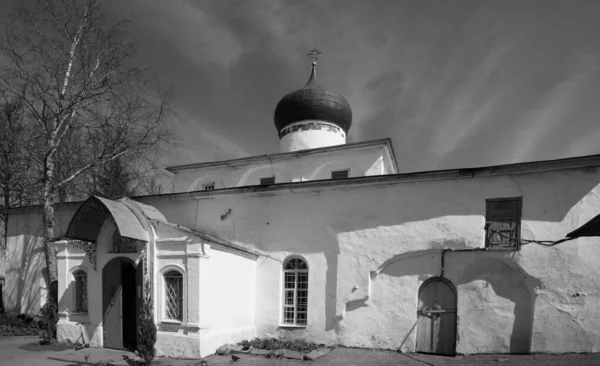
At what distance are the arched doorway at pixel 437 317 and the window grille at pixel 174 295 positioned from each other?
20.6ft

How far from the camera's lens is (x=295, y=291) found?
11086 mm

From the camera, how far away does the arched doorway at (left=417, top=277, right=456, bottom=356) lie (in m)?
9.47

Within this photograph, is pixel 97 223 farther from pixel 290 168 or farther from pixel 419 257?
pixel 419 257

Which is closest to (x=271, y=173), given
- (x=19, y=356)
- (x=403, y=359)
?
(x=403, y=359)

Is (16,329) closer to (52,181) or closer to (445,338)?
(52,181)

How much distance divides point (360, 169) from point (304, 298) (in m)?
6.10

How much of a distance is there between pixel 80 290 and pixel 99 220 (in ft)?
7.82

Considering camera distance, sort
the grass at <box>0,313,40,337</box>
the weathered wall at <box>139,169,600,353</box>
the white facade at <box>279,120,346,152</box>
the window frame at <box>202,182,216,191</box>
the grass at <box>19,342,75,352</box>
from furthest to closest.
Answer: the window frame at <box>202,182,216,191</box>, the white facade at <box>279,120,346,152</box>, the grass at <box>0,313,40,337</box>, the grass at <box>19,342,75,352</box>, the weathered wall at <box>139,169,600,353</box>

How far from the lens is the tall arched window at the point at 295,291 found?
11000mm

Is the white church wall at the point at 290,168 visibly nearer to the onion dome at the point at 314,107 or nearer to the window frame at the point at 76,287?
the onion dome at the point at 314,107

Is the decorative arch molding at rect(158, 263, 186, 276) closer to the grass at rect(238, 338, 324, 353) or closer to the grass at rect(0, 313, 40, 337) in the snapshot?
the grass at rect(238, 338, 324, 353)

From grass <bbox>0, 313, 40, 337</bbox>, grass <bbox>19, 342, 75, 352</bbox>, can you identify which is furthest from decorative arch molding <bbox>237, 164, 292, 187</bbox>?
grass <bbox>0, 313, 40, 337</bbox>

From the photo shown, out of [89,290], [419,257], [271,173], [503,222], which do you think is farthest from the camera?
[271,173]

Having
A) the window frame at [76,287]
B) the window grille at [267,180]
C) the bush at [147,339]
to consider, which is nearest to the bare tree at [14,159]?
the window frame at [76,287]
